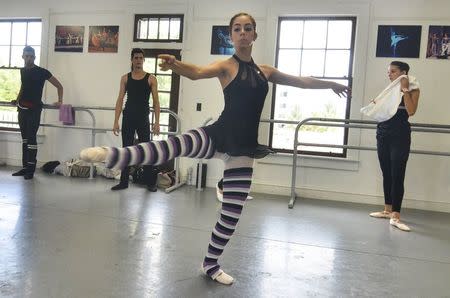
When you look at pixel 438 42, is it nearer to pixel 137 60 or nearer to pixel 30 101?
pixel 137 60

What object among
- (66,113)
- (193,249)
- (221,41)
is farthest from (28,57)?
(193,249)

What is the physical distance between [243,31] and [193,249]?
143cm

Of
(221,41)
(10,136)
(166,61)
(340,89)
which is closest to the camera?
(166,61)

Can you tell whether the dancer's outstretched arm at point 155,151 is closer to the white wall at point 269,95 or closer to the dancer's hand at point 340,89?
the dancer's hand at point 340,89

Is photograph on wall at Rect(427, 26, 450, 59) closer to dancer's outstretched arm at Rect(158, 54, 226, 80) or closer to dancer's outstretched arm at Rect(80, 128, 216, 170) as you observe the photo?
dancer's outstretched arm at Rect(158, 54, 226, 80)

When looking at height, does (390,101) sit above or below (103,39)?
below

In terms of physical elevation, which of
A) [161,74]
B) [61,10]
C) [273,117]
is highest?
[61,10]

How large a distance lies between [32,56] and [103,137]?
1388 millimetres

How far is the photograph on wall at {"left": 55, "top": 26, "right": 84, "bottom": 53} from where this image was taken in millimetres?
6102

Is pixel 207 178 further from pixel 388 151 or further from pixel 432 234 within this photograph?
pixel 432 234

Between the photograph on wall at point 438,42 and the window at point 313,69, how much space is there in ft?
2.72

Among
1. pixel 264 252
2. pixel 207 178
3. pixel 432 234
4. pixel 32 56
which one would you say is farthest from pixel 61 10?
pixel 432 234

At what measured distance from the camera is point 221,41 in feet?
17.9

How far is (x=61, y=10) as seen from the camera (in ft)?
20.3
